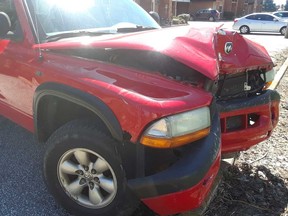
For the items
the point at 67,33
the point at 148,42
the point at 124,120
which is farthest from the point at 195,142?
the point at 67,33

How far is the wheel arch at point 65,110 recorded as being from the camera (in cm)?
218

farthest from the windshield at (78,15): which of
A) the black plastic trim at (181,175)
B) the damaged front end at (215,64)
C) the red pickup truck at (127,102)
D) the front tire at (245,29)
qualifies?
the front tire at (245,29)

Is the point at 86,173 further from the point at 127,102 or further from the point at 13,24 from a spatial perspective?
the point at 13,24

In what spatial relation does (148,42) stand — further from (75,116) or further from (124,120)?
(75,116)

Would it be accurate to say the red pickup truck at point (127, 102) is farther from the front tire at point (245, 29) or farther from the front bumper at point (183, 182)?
the front tire at point (245, 29)

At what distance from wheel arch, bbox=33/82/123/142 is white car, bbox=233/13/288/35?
72.8 ft

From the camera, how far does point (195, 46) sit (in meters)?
2.54

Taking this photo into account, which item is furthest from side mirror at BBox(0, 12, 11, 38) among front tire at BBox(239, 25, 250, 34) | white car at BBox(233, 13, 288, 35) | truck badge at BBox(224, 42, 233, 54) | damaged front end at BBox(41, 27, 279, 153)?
front tire at BBox(239, 25, 250, 34)

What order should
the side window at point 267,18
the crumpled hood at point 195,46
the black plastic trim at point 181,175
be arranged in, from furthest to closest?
1. the side window at point 267,18
2. the crumpled hood at point 195,46
3. the black plastic trim at point 181,175

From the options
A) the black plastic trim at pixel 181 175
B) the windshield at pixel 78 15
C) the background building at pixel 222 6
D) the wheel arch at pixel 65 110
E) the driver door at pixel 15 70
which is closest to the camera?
the black plastic trim at pixel 181 175

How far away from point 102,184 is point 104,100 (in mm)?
628

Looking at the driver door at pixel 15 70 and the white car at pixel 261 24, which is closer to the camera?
the driver door at pixel 15 70

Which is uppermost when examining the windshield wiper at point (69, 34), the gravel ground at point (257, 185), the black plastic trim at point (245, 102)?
the windshield wiper at point (69, 34)

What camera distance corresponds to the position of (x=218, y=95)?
113 inches
